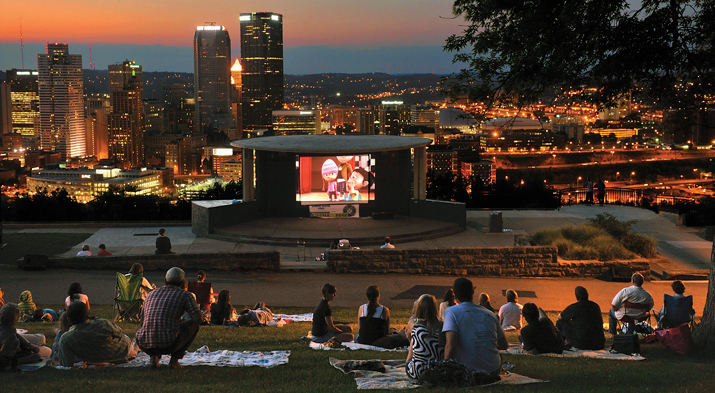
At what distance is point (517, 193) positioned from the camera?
27844mm

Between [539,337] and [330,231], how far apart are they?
12791 mm

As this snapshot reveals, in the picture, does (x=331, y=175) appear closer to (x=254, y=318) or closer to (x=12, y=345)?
(x=254, y=318)

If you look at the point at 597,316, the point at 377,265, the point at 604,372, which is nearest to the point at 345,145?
the point at 377,265

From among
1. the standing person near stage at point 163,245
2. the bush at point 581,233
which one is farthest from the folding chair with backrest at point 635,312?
the standing person near stage at point 163,245

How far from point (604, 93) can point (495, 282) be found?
6.13m

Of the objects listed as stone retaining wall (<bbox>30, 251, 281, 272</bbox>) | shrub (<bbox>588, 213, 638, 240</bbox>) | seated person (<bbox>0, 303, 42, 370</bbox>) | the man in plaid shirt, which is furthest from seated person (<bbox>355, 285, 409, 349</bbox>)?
shrub (<bbox>588, 213, 638, 240</bbox>)

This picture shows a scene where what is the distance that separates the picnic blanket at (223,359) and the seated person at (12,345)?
52 cm

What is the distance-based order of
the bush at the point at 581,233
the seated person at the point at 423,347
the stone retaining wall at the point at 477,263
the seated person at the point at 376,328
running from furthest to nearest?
the bush at the point at 581,233, the stone retaining wall at the point at 477,263, the seated person at the point at 376,328, the seated person at the point at 423,347

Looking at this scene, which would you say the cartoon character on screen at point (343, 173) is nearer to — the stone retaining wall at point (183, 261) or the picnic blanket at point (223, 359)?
the stone retaining wall at point (183, 261)

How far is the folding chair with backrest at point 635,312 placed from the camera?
9.75m

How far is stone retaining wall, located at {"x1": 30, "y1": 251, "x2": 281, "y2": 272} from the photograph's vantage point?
15672 mm

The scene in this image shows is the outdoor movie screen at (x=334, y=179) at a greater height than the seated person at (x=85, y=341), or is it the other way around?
→ the outdoor movie screen at (x=334, y=179)

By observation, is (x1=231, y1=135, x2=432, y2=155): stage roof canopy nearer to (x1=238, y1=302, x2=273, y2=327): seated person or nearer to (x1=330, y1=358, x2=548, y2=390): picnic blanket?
(x1=238, y1=302, x2=273, y2=327): seated person

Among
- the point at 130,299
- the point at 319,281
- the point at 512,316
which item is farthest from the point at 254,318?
the point at 319,281
